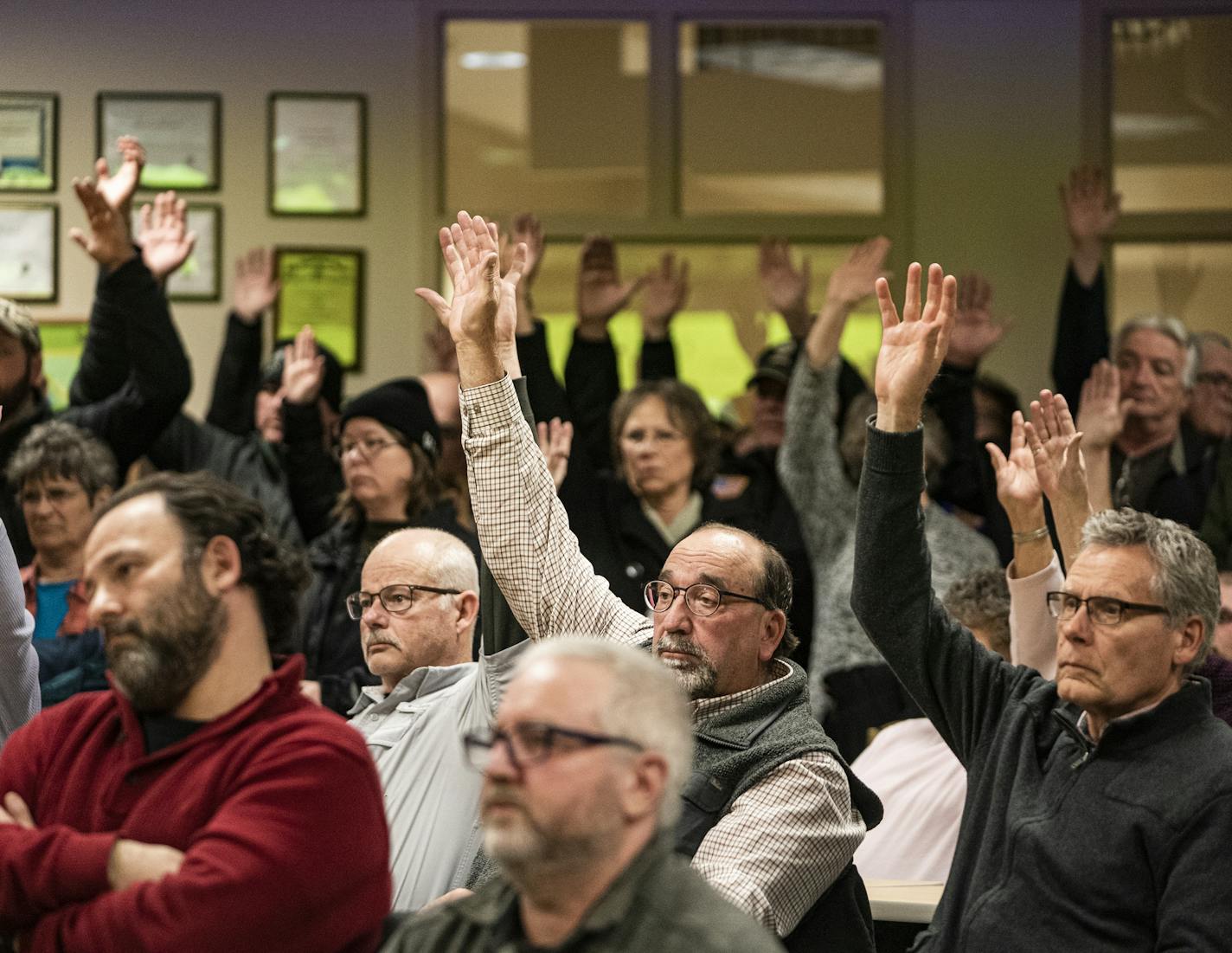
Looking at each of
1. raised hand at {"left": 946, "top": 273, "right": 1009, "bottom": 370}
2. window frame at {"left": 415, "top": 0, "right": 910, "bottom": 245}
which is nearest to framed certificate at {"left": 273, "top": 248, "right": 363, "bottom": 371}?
window frame at {"left": 415, "top": 0, "right": 910, "bottom": 245}

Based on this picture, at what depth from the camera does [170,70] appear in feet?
21.0

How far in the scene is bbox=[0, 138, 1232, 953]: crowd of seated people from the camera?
6.35 ft

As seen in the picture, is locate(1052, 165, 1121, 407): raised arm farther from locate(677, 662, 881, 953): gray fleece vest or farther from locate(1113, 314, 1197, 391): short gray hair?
locate(677, 662, 881, 953): gray fleece vest

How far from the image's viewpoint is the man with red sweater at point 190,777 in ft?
6.38

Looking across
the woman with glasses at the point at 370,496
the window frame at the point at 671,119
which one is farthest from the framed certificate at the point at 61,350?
the woman with glasses at the point at 370,496

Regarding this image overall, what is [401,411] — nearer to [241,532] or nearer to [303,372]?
[303,372]

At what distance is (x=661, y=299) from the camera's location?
5344 millimetres

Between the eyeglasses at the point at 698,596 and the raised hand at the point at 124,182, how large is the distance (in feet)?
6.10

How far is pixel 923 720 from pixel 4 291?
418cm

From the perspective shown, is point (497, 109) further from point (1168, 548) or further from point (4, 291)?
point (1168, 548)

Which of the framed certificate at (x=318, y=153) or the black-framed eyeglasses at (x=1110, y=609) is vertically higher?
the framed certificate at (x=318, y=153)

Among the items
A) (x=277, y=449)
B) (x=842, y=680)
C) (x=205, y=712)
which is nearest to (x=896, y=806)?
(x=842, y=680)

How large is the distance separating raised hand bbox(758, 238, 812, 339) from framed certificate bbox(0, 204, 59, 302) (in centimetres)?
269

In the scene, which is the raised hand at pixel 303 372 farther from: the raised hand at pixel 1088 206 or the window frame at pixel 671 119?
the raised hand at pixel 1088 206
